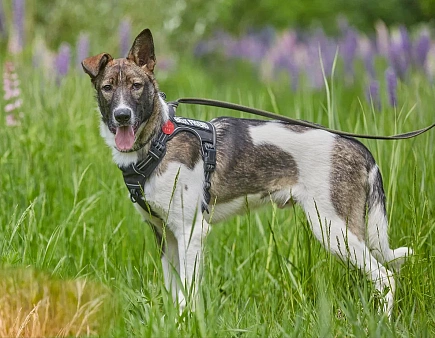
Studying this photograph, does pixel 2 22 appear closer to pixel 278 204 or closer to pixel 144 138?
pixel 144 138

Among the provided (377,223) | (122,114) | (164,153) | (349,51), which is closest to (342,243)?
(377,223)

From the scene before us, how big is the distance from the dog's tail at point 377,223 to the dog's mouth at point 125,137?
136 centimetres

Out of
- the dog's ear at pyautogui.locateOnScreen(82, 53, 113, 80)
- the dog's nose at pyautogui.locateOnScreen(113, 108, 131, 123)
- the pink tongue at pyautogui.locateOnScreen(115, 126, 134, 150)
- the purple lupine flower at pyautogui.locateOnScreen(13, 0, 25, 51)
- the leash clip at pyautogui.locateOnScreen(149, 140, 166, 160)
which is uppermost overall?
the purple lupine flower at pyautogui.locateOnScreen(13, 0, 25, 51)

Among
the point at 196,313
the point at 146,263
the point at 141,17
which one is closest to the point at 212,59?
the point at 141,17

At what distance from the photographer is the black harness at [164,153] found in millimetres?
3652

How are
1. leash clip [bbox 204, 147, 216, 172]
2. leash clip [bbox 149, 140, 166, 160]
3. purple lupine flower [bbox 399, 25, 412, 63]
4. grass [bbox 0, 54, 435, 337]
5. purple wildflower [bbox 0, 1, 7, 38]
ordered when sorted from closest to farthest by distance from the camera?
1. grass [bbox 0, 54, 435, 337]
2. leash clip [bbox 149, 140, 166, 160]
3. leash clip [bbox 204, 147, 216, 172]
4. purple lupine flower [bbox 399, 25, 412, 63]
5. purple wildflower [bbox 0, 1, 7, 38]

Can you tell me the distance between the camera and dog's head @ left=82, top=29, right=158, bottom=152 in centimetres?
350

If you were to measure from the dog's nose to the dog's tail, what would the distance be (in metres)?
1.41

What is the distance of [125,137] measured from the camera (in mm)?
3535

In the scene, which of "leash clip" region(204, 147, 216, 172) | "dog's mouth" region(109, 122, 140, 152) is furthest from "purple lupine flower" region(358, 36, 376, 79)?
"dog's mouth" region(109, 122, 140, 152)

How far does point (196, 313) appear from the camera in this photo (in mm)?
2902

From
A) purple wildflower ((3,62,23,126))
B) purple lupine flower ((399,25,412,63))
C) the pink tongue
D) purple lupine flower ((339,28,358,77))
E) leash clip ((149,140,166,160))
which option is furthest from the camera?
purple lupine flower ((339,28,358,77))

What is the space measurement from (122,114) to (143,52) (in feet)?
1.69

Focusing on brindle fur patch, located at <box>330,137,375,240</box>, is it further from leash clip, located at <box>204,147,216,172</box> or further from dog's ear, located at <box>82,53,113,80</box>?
dog's ear, located at <box>82,53,113,80</box>
